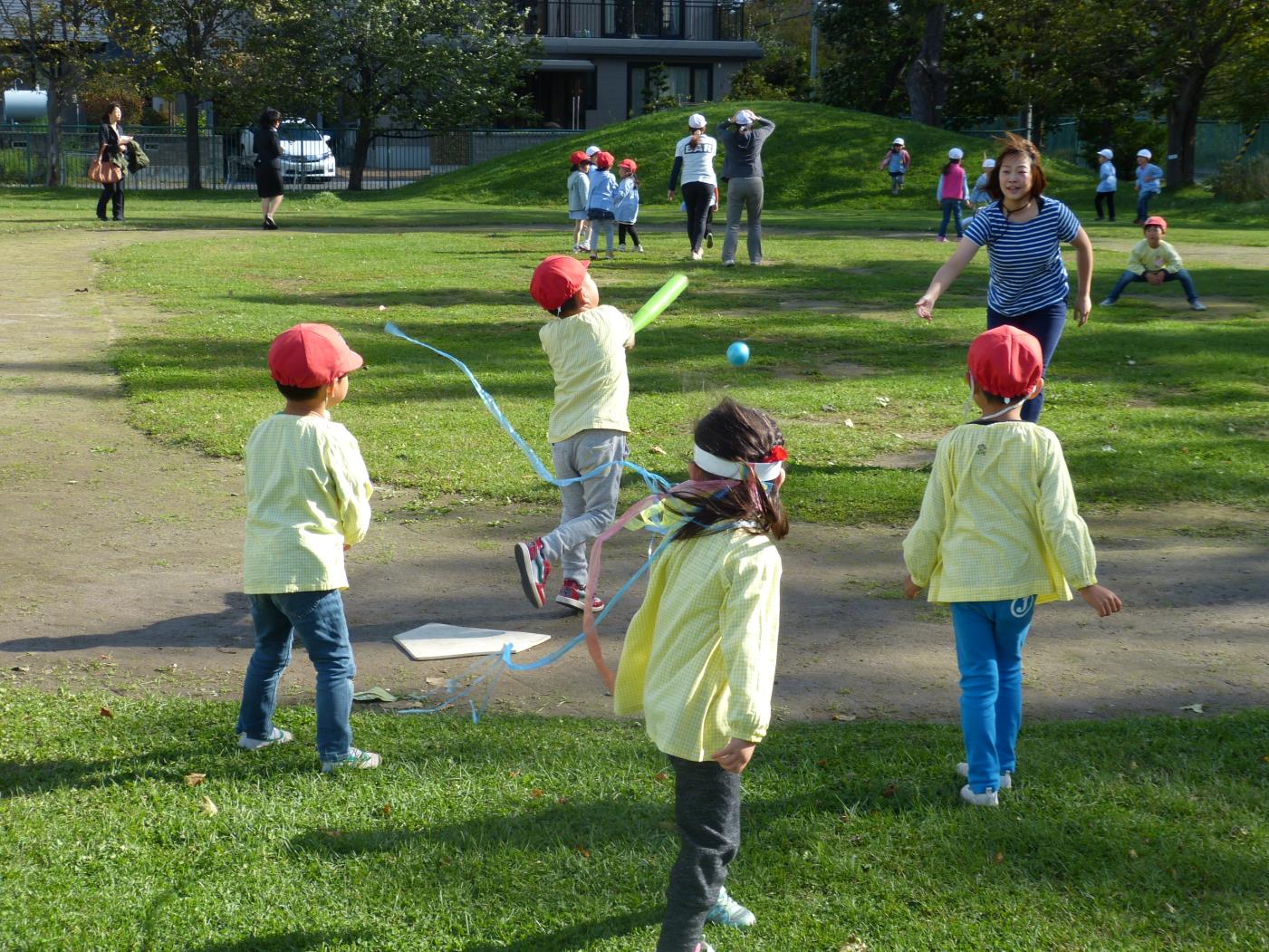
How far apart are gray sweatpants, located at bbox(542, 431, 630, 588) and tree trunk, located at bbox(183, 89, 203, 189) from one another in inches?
1305

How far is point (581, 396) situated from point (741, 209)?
12363 mm

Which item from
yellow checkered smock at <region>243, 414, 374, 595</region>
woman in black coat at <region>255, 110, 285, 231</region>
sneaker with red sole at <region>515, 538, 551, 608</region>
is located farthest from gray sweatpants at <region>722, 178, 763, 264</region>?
yellow checkered smock at <region>243, 414, 374, 595</region>

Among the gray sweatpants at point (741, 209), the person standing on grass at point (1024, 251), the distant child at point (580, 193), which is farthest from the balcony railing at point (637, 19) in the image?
the person standing on grass at point (1024, 251)

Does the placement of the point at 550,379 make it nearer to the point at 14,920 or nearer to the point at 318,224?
the point at 14,920

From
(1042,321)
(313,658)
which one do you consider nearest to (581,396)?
(313,658)

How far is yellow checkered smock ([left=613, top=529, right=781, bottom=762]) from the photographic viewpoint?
3.19 meters

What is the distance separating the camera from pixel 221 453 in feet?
27.8

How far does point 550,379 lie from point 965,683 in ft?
22.8

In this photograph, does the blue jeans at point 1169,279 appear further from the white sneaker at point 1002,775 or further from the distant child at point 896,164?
the distant child at point 896,164

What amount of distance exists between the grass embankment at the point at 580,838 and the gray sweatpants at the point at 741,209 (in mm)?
13138

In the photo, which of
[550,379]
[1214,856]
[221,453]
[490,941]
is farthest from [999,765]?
[550,379]

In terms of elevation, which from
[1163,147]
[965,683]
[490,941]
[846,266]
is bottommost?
[490,941]

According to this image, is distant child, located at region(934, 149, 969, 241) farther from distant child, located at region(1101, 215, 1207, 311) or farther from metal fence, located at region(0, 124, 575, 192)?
metal fence, located at region(0, 124, 575, 192)

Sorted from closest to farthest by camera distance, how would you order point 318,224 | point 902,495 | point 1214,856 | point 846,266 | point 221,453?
point 1214,856 < point 902,495 < point 221,453 < point 846,266 < point 318,224
